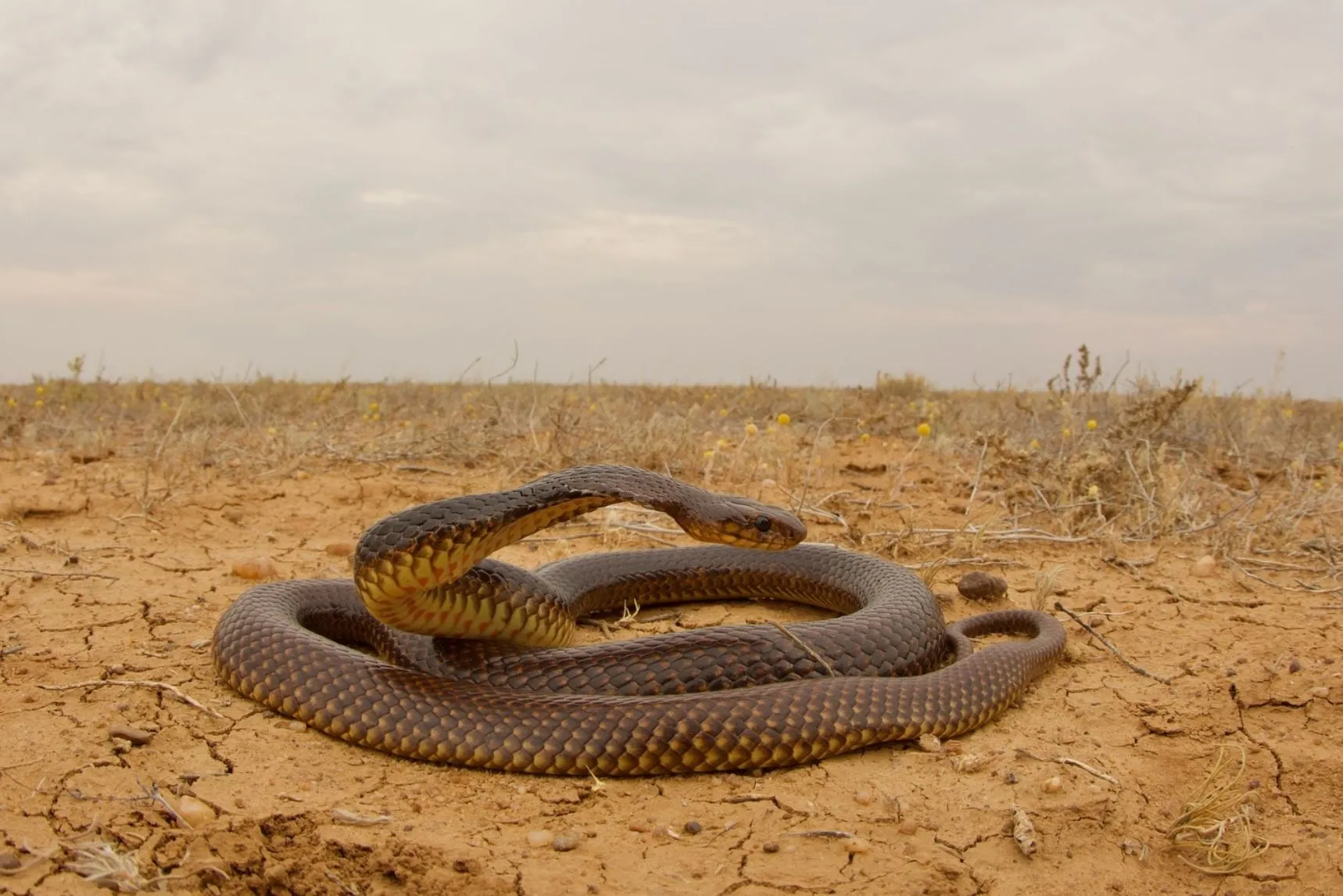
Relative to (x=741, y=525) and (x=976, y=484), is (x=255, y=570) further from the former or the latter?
(x=976, y=484)

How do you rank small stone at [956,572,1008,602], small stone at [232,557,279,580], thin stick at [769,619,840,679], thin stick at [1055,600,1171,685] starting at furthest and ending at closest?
small stone at [232,557,279,580] → small stone at [956,572,1008,602] → thin stick at [1055,600,1171,685] → thin stick at [769,619,840,679]

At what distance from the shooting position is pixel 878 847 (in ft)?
9.15

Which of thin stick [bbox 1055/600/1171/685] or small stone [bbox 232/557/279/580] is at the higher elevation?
thin stick [bbox 1055/600/1171/685]

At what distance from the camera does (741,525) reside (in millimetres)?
3908

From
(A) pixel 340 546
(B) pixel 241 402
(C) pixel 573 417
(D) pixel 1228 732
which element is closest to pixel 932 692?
(D) pixel 1228 732

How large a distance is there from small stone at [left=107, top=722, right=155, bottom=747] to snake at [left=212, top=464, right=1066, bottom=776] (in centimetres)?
44

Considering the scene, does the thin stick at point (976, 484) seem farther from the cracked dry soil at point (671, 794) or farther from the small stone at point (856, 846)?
the small stone at point (856, 846)

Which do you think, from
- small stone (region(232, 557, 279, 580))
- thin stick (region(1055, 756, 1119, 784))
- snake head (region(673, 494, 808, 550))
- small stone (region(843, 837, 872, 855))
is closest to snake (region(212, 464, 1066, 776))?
snake head (region(673, 494, 808, 550))

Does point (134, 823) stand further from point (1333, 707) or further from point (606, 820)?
point (1333, 707)

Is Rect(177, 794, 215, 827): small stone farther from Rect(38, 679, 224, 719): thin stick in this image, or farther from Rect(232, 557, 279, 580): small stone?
Rect(232, 557, 279, 580): small stone

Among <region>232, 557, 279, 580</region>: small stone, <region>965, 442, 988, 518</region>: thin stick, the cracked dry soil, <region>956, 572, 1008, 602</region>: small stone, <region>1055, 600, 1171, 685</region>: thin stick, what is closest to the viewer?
the cracked dry soil

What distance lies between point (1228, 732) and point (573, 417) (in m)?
6.98

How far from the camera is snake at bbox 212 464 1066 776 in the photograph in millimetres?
3236

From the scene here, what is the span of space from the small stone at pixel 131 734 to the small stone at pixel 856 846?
235 cm
